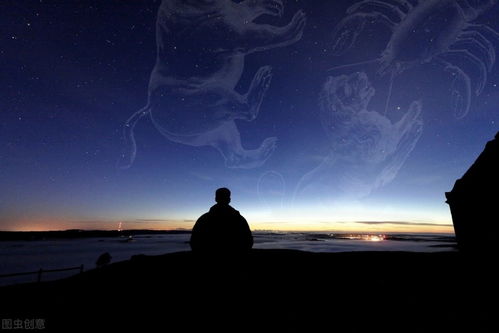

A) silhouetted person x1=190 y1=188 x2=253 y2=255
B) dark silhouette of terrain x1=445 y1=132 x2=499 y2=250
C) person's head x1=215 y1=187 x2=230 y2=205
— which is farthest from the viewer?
dark silhouette of terrain x1=445 y1=132 x2=499 y2=250

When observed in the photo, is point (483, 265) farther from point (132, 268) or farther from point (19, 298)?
point (19, 298)

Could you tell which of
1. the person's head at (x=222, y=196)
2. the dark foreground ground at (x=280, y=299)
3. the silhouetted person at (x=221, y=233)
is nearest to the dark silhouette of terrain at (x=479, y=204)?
the dark foreground ground at (x=280, y=299)

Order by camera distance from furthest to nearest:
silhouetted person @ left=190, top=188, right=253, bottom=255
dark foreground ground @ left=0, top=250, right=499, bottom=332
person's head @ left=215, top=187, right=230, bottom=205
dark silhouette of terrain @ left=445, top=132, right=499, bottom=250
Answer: dark silhouette of terrain @ left=445, top=132, right=499, bottom=250, person's head @ left=215, top=187, right=230, bottom=205, dark foreground ground @ left=0, top=250, right=499, bottom=332, silhouetted person @ left=190, top=188, right=253, bottom=255

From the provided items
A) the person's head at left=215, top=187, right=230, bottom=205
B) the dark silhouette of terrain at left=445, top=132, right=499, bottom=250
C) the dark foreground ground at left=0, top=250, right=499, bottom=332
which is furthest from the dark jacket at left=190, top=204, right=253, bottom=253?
the dark silhouette of terrain at left=445, top=132, right=499, bottom=250

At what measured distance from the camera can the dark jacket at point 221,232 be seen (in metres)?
4.69

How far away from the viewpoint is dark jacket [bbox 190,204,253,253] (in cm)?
469

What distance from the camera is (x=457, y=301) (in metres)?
6.20

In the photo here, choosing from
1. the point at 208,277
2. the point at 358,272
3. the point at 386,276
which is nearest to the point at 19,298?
the point at 208,277

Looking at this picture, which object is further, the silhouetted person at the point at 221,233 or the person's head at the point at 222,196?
the person's head at the point at 222,196

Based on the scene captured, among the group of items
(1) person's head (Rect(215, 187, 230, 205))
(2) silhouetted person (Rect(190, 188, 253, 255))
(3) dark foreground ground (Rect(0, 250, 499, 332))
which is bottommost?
(3) dark foreground ground (Rect(0, 250, 499, 332))

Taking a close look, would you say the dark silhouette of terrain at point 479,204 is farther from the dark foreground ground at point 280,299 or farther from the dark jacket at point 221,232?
the dark jacket at point 221,232

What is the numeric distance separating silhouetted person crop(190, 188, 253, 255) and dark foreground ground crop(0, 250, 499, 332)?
0.87 ft

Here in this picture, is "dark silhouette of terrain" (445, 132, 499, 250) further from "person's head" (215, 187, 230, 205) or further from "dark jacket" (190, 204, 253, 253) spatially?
"person's head" (215, 187, 230, 205)

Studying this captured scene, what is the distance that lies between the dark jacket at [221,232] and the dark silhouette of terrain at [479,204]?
51.7 ft
